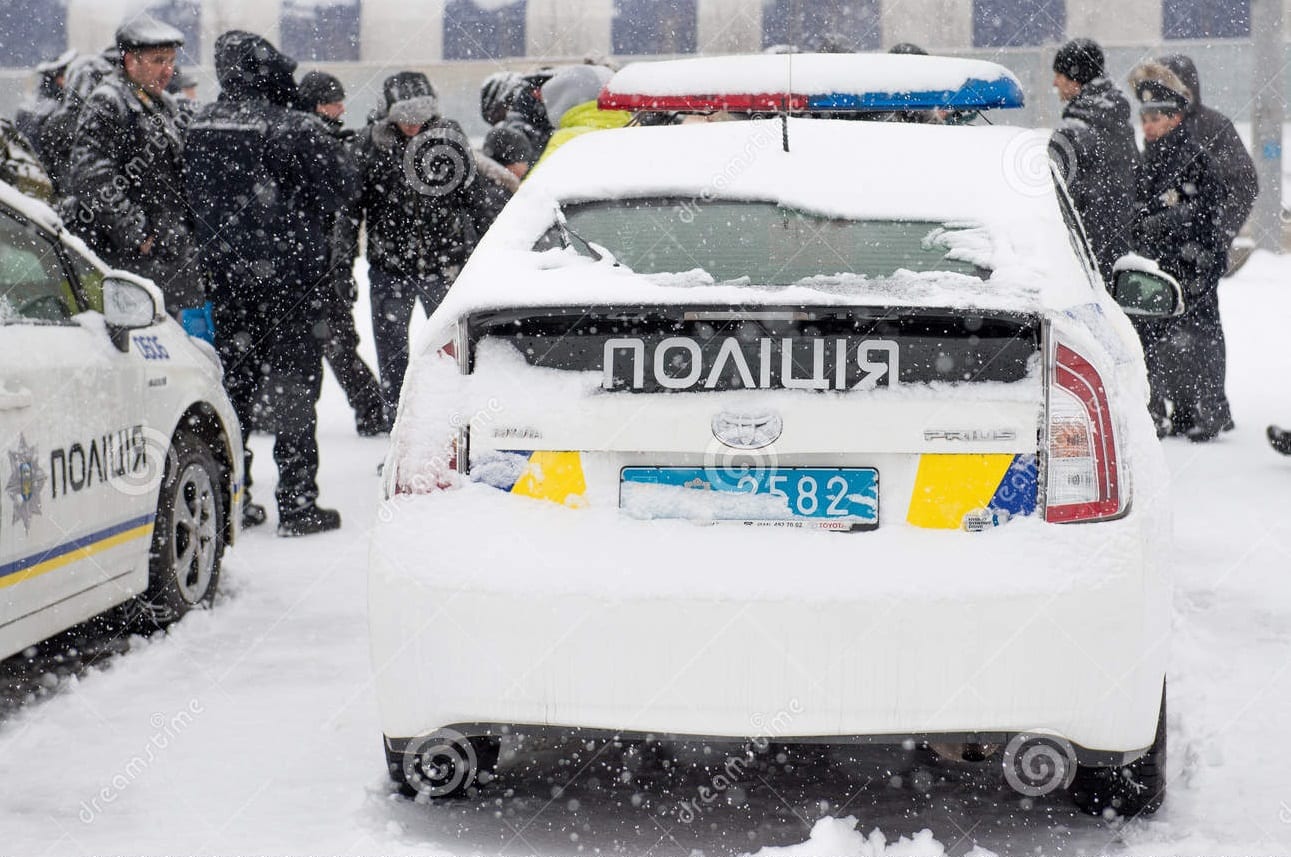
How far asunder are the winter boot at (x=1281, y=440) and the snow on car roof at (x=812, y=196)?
5130mm

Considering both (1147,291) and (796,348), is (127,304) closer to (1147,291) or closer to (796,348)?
(796,348)

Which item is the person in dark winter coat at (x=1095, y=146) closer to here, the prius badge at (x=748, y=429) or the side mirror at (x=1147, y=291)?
the side mirror at (x=1147, y=291)

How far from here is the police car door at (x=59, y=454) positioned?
4387mm

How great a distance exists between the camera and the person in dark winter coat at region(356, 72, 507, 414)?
8.77 m

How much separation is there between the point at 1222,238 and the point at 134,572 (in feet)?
23.4

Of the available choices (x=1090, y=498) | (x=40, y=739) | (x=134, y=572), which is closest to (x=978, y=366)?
(x=1090, y=498)

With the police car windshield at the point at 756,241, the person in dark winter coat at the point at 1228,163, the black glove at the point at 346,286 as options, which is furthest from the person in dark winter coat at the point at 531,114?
the police car windshield at the point at 756,241

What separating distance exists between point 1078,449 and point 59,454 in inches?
111

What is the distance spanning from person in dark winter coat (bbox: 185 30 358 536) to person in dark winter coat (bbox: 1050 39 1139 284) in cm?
418

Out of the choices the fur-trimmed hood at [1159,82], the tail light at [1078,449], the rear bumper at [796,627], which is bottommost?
the rear bumper at [796,627]

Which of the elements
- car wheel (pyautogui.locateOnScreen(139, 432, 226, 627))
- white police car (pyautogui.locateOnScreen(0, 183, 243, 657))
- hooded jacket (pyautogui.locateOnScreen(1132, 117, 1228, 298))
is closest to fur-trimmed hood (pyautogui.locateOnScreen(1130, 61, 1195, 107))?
hooded jacket (pyautogui.locateOnScreen(1132, 117, 1228, 298))

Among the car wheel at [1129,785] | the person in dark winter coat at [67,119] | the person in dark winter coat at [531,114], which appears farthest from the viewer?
the person in dark winter coat at [531,114]

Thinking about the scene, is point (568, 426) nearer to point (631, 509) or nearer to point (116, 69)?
point (631, 509)
